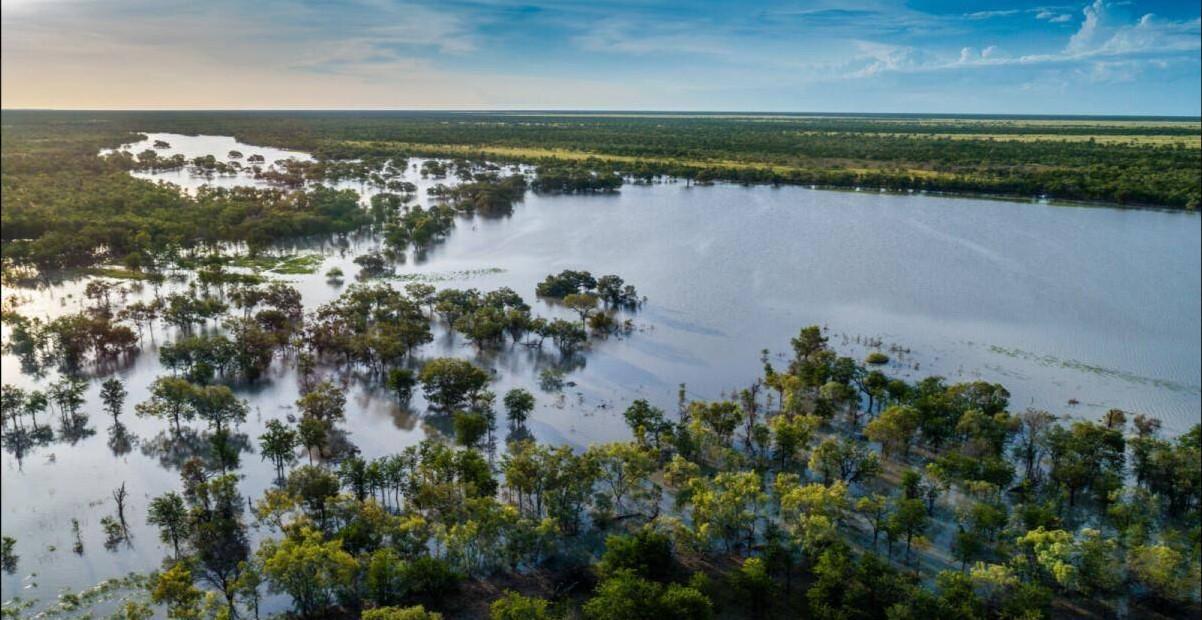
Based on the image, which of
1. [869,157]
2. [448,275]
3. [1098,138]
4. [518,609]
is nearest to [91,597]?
[518,609]

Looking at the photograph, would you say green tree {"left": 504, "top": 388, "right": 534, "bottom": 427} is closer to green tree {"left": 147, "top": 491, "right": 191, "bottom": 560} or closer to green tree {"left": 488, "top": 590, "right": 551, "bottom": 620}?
green tree {"left": 147, "top": 491, "right": 191, "bottom": 560}

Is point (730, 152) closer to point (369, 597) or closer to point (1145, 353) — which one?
point (1145, 353)

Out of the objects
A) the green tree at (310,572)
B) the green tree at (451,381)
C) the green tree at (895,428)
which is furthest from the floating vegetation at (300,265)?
the green tree at (895,428)

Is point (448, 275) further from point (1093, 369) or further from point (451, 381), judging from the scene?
point (1093, 369)

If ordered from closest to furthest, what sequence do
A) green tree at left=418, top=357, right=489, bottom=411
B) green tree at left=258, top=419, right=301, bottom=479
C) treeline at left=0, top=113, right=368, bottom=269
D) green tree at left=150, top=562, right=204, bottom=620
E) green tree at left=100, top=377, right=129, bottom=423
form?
1. green tree at left=150, top=562, right=204, bottom=620
2. green tree at left=258, top=419, right=301, bottom=479
3. green tree at left=100, top=377, right=129, bottom=423
4. green tree at left=418, top=357, right=489, bottom=411
5. treeline at left=0, top=113, right=368, bottom=269

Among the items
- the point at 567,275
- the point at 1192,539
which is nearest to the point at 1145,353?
the point at 1192,539

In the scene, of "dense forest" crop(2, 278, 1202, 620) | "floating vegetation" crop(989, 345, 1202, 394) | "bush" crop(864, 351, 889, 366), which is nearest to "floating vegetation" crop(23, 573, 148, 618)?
"dense forest" crop(2, 278, 1202, 620)

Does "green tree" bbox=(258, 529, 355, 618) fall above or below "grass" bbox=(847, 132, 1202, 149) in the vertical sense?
below

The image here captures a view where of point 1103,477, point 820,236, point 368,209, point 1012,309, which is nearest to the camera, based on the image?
point 1103,477
